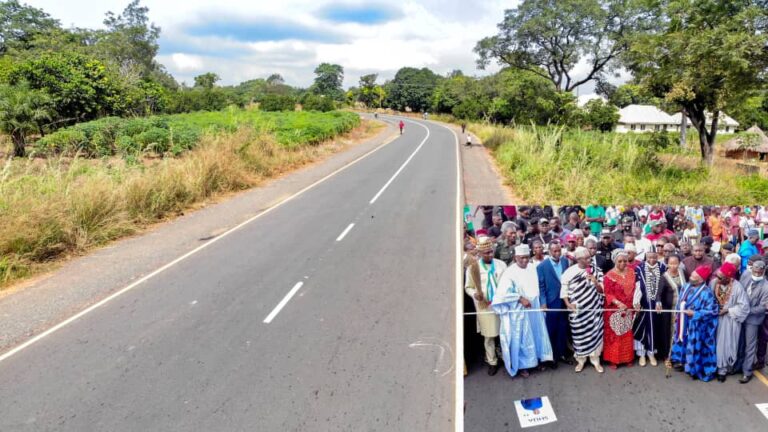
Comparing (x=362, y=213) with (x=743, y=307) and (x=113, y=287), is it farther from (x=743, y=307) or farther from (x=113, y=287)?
(x=743, y=307)

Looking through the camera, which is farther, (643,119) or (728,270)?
(643,119)

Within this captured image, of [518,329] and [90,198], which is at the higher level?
[90,198]

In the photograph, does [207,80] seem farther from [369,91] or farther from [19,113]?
[19,113]

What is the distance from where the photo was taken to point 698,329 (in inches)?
171

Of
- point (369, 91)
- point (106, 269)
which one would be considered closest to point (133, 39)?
point (369, 91)

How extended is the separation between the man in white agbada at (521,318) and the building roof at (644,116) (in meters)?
71.9

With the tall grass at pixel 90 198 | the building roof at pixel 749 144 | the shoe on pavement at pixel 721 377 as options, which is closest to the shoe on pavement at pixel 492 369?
the shoe on pavement at pixel 721 377

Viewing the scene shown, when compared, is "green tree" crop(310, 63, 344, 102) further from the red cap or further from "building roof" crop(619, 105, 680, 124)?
the red cap

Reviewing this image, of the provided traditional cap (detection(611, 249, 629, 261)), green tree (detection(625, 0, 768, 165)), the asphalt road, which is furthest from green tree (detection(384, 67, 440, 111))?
traditional cap (detection(611, 249, 629, 261))

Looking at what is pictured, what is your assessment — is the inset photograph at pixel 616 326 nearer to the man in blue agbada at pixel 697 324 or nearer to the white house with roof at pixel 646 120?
the man in blue agbada at pixel 697 324

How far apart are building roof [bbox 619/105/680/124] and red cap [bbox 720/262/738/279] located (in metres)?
71.0

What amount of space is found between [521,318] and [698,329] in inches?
67.2

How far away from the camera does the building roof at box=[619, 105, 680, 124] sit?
221ft

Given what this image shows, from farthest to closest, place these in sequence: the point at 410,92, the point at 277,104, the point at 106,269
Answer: the point at 410,92 < the point at 277,104 < the point at 106,269
